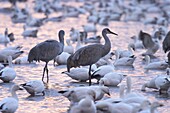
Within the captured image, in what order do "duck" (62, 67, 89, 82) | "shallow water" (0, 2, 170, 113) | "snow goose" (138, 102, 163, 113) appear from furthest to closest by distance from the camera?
"duck" (62, 67, 89, 82)
"shallow water" (0, 2, 170, 113)
"snow goose" (138, 102, 163, 113)

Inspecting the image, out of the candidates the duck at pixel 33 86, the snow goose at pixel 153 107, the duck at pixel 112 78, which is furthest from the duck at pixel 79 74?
the snow goose at pixel 153 107

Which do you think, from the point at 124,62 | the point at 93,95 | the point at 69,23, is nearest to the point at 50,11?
the point at 69,23

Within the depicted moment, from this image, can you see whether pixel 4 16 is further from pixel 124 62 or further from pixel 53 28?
pixel 124 62

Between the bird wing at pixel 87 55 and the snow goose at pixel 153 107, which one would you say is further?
the bird wing at pixel 87 55

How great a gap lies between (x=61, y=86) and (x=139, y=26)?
1693 centimetres

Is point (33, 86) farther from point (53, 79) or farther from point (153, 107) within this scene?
point (153, 107)

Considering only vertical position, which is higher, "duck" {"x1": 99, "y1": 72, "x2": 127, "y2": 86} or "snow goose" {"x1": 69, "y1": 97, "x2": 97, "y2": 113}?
"snow goose" {"x1": 69, "y1": 97, "x2": 97, "y2": 113}

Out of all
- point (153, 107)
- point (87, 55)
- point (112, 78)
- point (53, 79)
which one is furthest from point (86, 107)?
point (53, 79)

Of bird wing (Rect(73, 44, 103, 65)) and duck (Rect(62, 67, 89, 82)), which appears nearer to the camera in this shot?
bird wing (Rect(73, 44, 103, 65))

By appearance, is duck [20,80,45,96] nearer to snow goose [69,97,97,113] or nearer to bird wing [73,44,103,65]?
bird wing [73,44,103,65]

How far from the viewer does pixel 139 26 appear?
29766 mm

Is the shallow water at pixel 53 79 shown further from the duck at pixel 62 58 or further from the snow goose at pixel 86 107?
the snow goose at pixel 86 107

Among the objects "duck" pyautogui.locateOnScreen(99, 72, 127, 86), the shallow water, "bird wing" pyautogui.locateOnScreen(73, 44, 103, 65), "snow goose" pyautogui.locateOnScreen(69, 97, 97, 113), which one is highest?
"bird wing" pyautogui.locateOnScreen(73, 44, 103, 65)

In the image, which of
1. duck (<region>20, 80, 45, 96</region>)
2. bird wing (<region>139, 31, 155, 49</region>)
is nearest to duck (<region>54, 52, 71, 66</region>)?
bird wing (<region>139, 31, 155, 49</region>)
